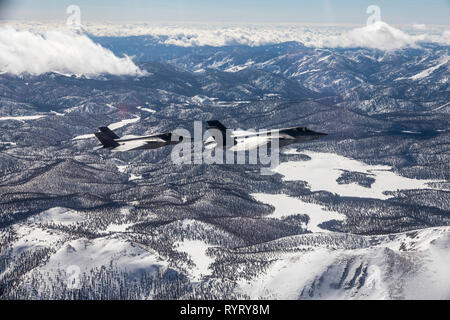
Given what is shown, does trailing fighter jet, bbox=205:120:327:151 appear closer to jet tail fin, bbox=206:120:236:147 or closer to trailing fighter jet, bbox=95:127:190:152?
jet tail fin, bbox=206:120:236:147

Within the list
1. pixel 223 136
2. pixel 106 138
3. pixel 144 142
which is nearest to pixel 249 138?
pixel 223 136

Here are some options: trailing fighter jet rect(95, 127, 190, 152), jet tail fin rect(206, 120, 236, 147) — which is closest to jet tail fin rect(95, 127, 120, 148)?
trailing fighter jet rect(95, 127, 190, 152)

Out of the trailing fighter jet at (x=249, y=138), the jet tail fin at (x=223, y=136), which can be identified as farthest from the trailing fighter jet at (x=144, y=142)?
the jet tail fin at (x=223, y=136)

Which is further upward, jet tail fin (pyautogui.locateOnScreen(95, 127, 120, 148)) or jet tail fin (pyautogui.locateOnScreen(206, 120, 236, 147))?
jet tail fin (pyautogui.locateOnScreen(95, 127, 120, 148))

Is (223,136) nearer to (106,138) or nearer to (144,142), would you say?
(106,138)

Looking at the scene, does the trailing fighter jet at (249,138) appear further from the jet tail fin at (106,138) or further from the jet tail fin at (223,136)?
the jet tail fin at (106,138)
